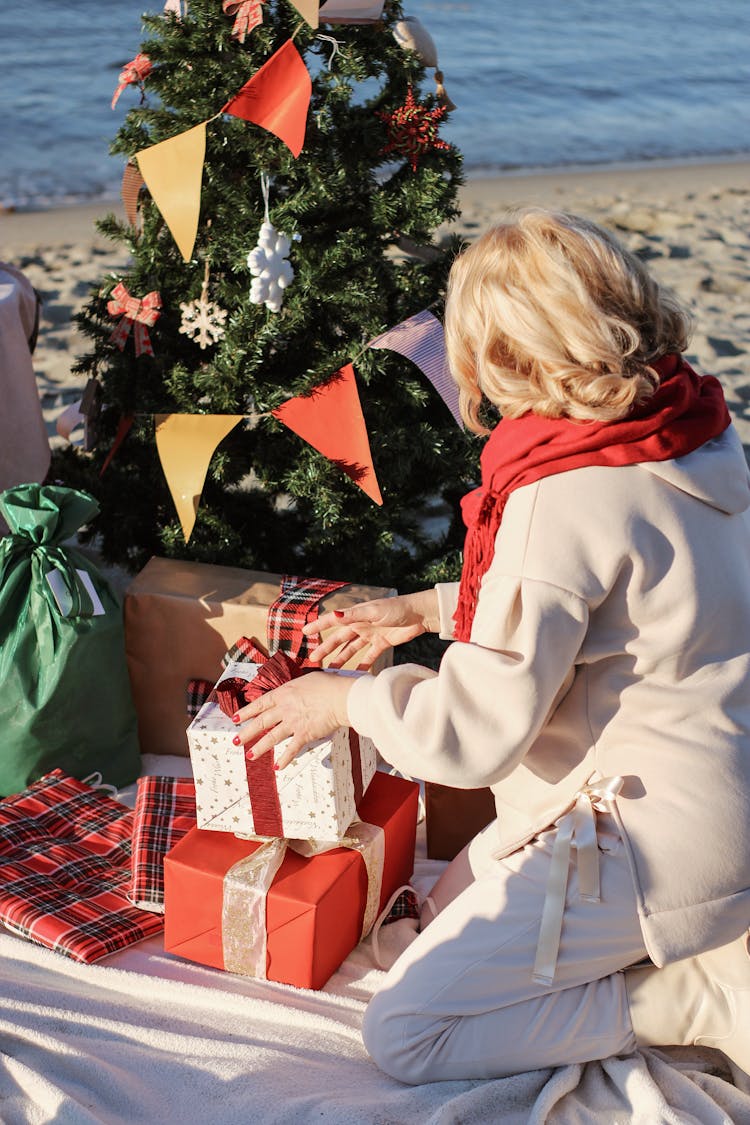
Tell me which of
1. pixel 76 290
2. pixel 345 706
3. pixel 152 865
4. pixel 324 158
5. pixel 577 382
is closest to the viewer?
pixel 577 382

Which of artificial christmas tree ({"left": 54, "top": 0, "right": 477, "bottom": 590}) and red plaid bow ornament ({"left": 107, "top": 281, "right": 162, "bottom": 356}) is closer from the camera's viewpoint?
artificial christmas tree ({"left": 54, "top": 0, "right": 477, "bottom": 590})

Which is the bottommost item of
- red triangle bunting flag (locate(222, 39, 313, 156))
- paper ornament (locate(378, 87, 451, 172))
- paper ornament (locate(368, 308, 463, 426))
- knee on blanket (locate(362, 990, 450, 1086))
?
knee on blanket (locate(362, 990, 450, 1086))

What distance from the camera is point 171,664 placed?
9.41 feet

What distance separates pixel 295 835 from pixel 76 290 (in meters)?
4.47

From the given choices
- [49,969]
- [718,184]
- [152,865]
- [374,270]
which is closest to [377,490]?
[374,270]

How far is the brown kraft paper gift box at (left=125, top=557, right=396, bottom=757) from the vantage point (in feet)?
8.95

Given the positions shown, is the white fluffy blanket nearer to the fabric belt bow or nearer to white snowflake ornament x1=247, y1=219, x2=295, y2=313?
the fabric belt bow

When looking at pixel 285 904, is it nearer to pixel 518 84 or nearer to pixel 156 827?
pixel 156 827

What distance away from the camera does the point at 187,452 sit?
2.86 m

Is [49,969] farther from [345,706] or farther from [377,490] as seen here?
[377,490]

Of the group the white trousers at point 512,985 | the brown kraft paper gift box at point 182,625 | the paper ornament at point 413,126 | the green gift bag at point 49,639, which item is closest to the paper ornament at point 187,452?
the brown kraft paper gift box at point 182,625

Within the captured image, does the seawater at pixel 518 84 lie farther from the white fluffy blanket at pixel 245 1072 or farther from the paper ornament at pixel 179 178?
the white fluffy blanket at pixel 245 1072

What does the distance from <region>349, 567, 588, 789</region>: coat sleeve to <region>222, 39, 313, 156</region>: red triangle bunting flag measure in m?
1.28

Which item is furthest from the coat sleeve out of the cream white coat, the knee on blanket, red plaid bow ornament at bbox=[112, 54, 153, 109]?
red plaid bow ornament at bbox=[112, 54, 153, 109]
